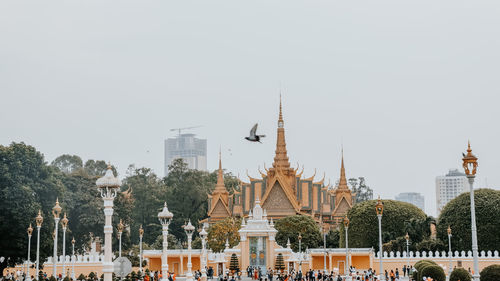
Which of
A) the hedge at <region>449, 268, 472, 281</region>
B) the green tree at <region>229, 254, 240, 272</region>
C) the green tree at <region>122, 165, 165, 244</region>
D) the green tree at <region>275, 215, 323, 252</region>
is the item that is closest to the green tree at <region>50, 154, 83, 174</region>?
the green tree at <region>122, 165, 165, 244</region>

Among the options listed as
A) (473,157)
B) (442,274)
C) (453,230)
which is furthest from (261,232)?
(473,157)

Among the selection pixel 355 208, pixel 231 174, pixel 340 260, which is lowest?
pixel 340 260

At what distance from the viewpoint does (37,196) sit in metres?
50.4

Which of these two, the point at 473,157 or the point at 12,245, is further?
the point at 12,245

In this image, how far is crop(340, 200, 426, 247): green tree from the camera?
57062 millimetres

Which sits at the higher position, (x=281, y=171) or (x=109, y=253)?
(x=281, y=171)

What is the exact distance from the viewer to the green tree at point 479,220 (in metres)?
50.3

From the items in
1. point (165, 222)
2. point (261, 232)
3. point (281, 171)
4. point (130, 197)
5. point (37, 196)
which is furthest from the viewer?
point (130, 197)

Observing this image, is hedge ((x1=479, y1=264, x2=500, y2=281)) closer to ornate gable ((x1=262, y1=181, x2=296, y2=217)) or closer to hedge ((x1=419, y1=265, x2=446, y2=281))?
hedge ((x1=419, y1=265, x2=446, y2=281))

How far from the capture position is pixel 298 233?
2366 inches

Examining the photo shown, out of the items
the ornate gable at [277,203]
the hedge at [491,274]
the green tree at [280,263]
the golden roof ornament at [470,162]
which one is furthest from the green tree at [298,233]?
the golden roof ornament at [470,162]

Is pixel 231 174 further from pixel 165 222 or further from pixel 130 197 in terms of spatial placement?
pixel 165 222

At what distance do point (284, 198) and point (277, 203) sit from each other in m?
0.91

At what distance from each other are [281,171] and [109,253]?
5583 cm
